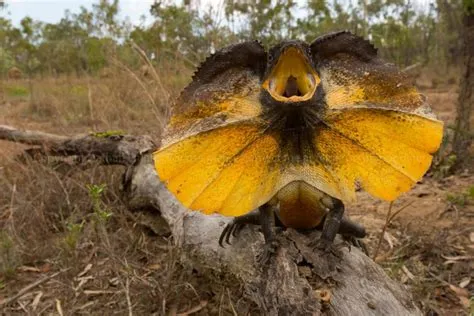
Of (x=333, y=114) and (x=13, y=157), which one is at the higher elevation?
(x=333, y=114)

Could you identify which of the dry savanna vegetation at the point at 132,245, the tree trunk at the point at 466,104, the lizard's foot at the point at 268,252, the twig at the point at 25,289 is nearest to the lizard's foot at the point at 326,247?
the lizard's foot at the point at 268,252

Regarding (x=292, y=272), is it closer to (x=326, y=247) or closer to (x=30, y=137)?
(x=326, y=247)

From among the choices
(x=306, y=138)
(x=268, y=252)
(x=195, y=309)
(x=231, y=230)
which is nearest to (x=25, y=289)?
(x=195, y=309)

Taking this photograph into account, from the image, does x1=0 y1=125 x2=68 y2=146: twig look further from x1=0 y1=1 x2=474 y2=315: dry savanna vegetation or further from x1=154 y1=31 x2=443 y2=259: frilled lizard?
x1=154 y1=31 x2=443 y2=259: frilled lizard

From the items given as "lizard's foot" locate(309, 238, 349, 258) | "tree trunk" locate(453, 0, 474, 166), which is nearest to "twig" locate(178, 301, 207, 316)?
"lizard's foot" locate(309, 238, 349, 258)

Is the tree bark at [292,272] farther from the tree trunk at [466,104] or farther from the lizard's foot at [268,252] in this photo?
the tree trunk at [466,104]

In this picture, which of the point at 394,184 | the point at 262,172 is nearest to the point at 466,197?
the point at 394,184

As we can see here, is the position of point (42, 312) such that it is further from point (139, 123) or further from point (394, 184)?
point (139, 123)
